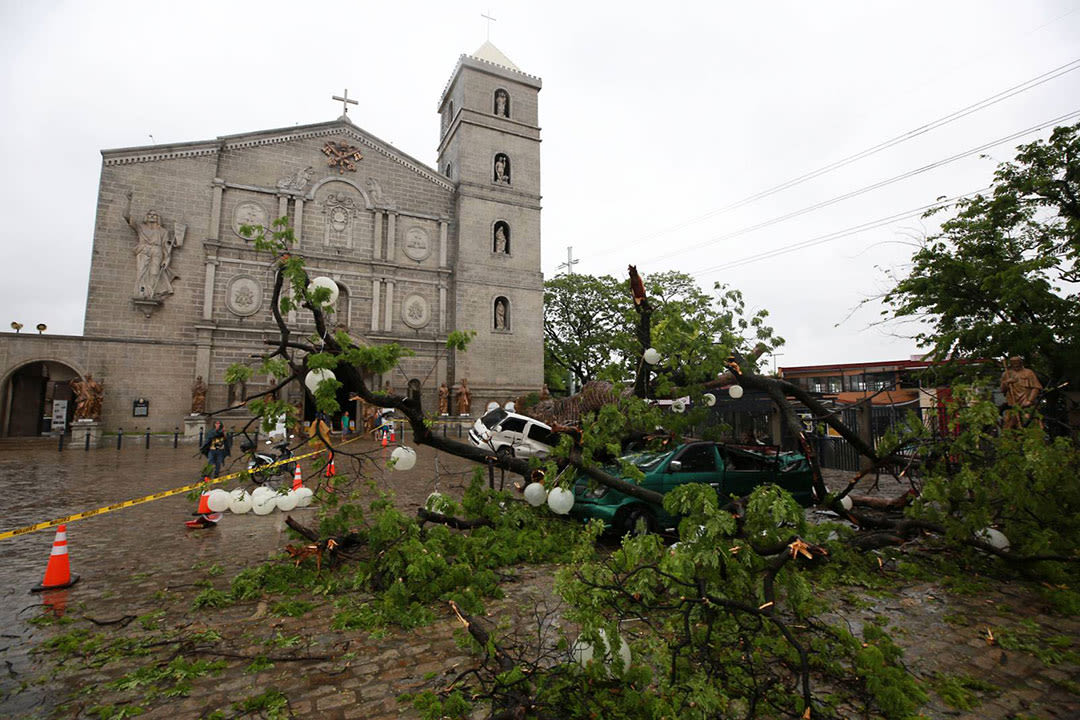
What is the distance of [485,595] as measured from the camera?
16.4ft

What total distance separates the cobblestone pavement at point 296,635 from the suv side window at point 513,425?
8431 mm

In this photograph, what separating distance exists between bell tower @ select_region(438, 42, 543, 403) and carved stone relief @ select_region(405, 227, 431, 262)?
1745 mm

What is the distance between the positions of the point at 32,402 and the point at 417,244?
1921cm

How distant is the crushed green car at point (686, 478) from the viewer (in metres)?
6.60

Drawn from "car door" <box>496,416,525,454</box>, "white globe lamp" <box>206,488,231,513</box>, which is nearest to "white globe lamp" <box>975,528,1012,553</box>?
"white globe lamp" <box>206,488,231,513</box>

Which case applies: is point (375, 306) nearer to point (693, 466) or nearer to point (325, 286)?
point (693, 466)

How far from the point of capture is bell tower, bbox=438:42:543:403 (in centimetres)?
2923

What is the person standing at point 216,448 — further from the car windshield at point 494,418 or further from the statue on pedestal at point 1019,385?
the statue on pedestal at point 1019,385

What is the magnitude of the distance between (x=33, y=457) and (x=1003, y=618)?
78.6 feet

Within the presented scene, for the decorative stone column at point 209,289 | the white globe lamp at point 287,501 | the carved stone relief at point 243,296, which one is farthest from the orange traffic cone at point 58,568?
the carved stone relief at point 243,296

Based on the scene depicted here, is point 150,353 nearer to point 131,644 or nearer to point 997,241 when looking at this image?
point 131,644

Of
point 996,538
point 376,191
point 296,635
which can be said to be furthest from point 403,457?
point 376,191

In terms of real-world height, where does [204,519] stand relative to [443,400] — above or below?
below

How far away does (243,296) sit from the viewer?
82.7 ft
